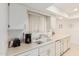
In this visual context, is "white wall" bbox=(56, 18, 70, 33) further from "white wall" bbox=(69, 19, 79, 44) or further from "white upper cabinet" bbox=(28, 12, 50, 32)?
"white upper cabinet" bbox=(28, 12, 50, 32)

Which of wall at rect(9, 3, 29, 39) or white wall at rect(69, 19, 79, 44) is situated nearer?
wall at rect(9, 3, 29, 39)

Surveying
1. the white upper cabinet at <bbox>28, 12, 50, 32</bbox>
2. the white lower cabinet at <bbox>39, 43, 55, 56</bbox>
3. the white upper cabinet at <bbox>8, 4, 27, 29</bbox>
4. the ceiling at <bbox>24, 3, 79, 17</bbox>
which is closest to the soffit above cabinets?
the ceiling at <bbox>24, 3, 79, 17</bbox>

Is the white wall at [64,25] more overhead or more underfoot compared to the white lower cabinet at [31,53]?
more overhead

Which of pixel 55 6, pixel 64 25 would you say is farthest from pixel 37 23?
pixel 64 25

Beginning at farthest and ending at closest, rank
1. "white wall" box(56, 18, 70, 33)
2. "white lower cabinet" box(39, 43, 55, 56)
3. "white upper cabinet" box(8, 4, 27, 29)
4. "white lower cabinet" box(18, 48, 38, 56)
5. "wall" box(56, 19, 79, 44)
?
1. "wall" box(56, 19, 79, 44)
2. "white wall" box(56, 18, 70, 33)
3. "white lower cabinet" box(39, 43, 55, 56)
4. "white upper cabinet" box(8, 4, 27, 29)
5. "white lower cabinet" box(18, 48, 38, 56)

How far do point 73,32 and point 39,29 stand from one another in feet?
11.4

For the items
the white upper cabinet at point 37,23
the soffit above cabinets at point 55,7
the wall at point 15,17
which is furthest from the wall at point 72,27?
the wall at point 15,17

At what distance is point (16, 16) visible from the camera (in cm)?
198

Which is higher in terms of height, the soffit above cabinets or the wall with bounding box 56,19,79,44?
the soffit above cabinets

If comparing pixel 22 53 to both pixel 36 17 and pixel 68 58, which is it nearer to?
pixel 68 58

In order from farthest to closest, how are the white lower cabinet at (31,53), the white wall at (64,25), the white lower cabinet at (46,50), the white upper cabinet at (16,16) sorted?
1. the white wall at (64,25)
2. the white lower cabinet at (46,50)
3. the white upper cabinet at (16,16)
4. the white lower cabinet at (31,53)

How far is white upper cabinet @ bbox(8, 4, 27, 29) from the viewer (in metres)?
1.85

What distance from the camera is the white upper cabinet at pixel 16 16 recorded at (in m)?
1.85

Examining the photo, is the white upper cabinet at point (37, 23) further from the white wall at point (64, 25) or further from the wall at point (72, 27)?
the wall at point (72, 27)
